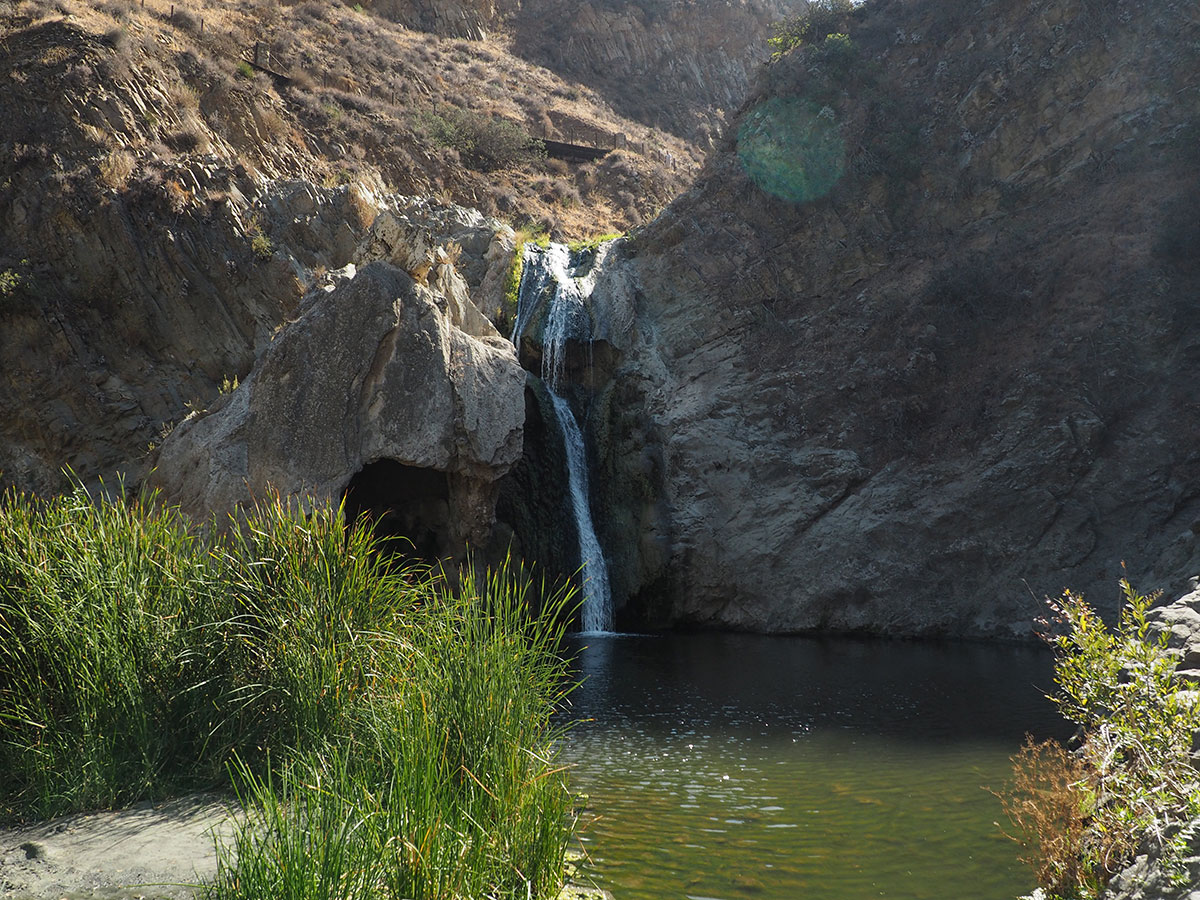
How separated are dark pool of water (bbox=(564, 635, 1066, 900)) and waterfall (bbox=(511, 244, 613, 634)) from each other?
463 centimetres

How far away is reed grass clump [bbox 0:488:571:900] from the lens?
18.7 ft

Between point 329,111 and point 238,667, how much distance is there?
29.6m

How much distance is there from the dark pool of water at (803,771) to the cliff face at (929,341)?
3357 millimetres

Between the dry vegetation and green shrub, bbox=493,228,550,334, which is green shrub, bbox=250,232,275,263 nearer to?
the dry vegetation

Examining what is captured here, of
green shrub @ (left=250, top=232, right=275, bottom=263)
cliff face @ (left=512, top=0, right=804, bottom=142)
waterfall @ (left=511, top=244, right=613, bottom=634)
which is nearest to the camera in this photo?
waterfall @ (left=511, top=244, right=613, bottom=634)

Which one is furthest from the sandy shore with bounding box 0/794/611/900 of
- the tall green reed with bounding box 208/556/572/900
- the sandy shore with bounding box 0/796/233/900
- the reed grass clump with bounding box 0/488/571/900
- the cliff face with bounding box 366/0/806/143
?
the cliff face with bounding box 366/0/806/143

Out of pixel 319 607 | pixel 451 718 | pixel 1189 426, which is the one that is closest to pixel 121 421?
pixel 319 607

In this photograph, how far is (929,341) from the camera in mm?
21625

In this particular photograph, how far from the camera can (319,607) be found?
7.06 meters

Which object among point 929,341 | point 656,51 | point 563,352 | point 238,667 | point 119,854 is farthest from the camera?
point 656,51

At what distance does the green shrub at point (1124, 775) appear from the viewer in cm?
516

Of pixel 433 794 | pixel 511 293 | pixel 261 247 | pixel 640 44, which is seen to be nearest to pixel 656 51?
pixel 640 44

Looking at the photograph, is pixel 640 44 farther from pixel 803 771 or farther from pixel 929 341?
pixel 803 771

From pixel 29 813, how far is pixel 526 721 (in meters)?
3.87
